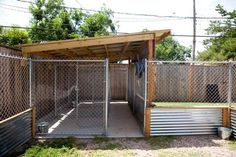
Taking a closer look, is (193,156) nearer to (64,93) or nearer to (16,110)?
(16,110)

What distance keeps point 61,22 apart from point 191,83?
11.8m

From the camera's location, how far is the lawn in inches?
213

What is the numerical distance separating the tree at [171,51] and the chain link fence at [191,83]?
17903 millimetres

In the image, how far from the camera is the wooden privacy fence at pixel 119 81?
1467 centimetres

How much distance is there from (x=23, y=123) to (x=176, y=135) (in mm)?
3717

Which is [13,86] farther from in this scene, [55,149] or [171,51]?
[171,51]

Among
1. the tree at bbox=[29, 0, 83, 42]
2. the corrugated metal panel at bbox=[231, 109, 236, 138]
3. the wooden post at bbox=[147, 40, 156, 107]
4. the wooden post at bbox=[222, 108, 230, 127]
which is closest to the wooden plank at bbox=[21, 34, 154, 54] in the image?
the wooden post at bbox=[147, 40, 156, 107]

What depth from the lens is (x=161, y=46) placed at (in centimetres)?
3216

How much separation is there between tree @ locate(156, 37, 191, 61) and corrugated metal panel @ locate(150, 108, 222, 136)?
24.7m

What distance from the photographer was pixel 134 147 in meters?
5.88

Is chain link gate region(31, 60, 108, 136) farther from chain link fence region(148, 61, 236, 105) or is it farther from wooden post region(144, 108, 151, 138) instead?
chain link fence region(148, 61, 236, 105)

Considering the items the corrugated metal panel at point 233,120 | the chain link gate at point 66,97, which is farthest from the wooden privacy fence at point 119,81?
the corrugated metal panel at point 233,120

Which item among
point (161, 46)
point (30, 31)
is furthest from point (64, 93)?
point (161, 46)

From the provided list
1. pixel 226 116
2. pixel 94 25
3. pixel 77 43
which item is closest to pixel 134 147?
pixel 226 116
